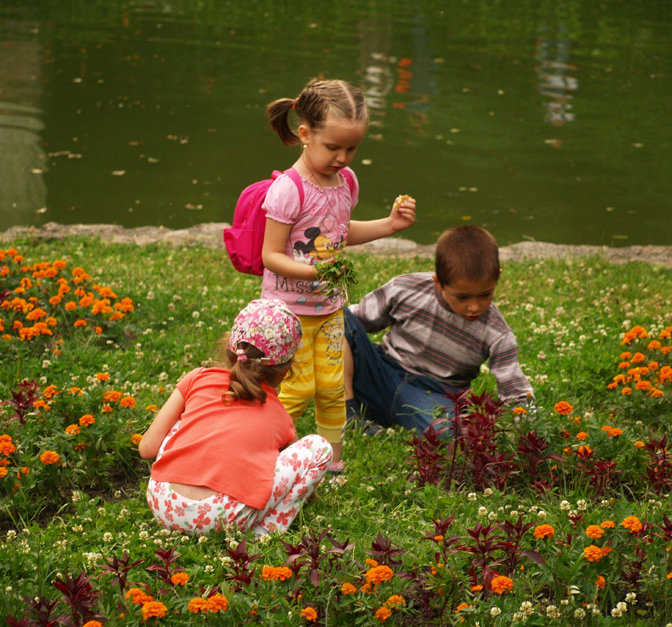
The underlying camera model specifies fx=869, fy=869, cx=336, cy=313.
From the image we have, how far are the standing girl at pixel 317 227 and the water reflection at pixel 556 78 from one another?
1069cm

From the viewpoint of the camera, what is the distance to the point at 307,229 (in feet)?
13.8

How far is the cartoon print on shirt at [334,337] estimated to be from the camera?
432cm

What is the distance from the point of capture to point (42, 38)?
18.8 m

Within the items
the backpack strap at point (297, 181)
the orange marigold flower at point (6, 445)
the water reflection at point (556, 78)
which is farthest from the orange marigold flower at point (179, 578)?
the water reflection at point (556, 78)

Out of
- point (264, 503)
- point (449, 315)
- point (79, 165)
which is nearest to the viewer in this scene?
point (264, 503)

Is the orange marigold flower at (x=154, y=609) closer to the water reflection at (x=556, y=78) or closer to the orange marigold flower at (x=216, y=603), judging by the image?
the orange marigold flower at (x=216, y=603)

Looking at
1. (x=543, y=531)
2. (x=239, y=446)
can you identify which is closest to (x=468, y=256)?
(x=239, y=446)

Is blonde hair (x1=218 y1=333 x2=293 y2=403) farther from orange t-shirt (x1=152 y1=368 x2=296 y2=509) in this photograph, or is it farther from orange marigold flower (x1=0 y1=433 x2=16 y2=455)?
orange marigold flower (x1=0 y1=433 x2=16 y2=455)

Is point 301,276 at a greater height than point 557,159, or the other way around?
point 301,276

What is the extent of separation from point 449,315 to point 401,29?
1794cm

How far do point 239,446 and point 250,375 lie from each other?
0.30 m

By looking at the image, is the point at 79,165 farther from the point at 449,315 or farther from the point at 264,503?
the point at 264,503

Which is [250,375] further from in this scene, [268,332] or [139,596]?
[139,596]

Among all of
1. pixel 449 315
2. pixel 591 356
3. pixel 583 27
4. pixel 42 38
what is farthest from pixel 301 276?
pixel 583 27
